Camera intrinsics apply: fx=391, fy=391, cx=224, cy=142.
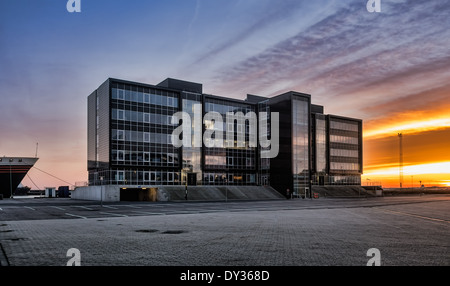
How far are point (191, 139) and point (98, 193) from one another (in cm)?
1956

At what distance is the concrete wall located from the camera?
5897cm

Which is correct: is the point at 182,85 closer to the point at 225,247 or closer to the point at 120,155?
the point at 120,155

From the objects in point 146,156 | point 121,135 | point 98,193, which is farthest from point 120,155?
point 98,193

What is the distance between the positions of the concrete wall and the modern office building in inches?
81.4

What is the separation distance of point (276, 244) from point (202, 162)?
200ft

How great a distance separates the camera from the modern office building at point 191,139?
65.4 meters

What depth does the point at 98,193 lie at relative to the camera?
203 ft

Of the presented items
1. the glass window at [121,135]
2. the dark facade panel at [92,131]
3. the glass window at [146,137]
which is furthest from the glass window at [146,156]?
the dark facade panel at [92,131]

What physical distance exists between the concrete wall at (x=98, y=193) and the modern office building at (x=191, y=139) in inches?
81.4

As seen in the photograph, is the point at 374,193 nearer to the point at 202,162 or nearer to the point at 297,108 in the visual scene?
the point at 297,108

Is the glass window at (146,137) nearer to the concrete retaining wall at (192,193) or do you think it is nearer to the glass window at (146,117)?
the glass window at (146,117)
